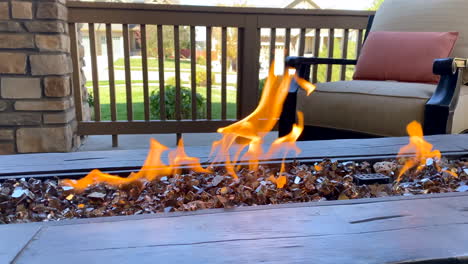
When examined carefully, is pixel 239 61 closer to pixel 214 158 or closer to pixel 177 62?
pixel 177 62

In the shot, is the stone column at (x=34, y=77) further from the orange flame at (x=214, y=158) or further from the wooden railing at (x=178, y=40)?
the orange flame at (x=214, y=158)

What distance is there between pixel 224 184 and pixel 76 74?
1.96 metres

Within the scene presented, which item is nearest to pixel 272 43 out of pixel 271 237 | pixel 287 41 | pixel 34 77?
pixel 287 41

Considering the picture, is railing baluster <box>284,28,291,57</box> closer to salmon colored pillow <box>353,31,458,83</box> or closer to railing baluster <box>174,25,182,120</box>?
salmon colored pillow <box>353,31,458,83</box>

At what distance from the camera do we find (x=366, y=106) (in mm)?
1813

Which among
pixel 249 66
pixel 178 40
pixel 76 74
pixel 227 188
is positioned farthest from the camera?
pixel 249 66

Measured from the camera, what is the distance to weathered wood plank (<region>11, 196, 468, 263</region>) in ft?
1.72

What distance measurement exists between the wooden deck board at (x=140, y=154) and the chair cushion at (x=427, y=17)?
1.18m

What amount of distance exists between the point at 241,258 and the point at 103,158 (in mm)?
659

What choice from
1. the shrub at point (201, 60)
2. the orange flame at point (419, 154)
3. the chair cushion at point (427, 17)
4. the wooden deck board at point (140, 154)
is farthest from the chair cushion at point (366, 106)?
the shrub at point (201, 60)

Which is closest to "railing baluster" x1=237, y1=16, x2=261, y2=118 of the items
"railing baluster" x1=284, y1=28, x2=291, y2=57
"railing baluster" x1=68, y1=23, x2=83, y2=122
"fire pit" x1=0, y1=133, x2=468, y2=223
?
"railing baluster" x1=284, y1=28, x2=291, y2=57

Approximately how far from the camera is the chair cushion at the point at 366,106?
1.69 meters

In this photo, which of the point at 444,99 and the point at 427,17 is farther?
the point at 427,17

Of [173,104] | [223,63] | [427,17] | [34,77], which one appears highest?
[427,17]
